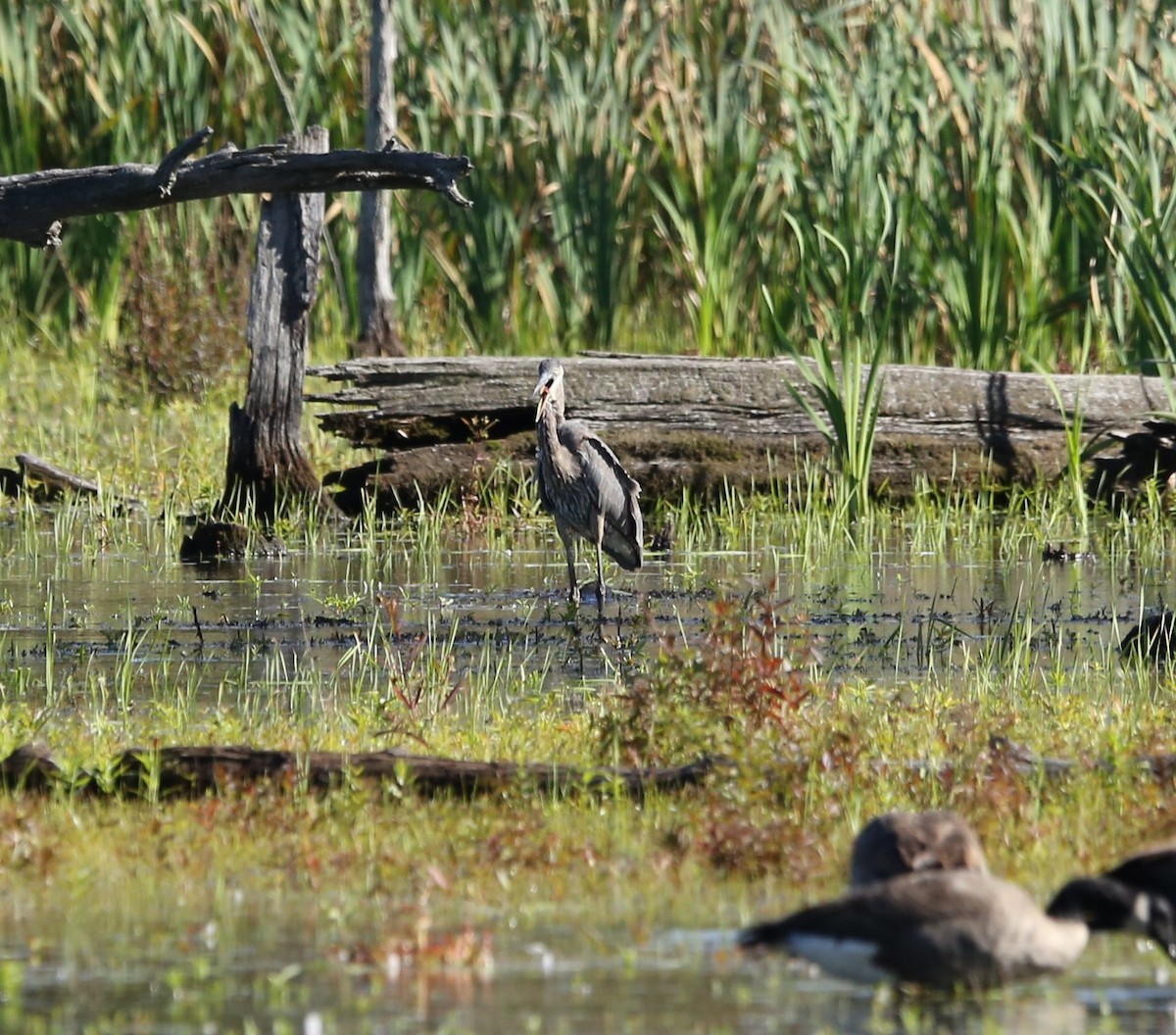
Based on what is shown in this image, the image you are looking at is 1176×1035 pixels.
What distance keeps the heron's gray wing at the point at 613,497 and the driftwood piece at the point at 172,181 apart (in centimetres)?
245

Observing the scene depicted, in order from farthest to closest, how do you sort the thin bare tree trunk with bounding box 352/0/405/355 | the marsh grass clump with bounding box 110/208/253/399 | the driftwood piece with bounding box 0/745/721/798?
1. the marsh grass clump with bounding box 110/208/253/399
2. the thin bare tree trunk with bounding box 352/0/405/355
3. the driftwood piece with bounding box 0/745/721/798

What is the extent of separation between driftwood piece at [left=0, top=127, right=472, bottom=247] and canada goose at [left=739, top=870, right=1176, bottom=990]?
3993 millimetres

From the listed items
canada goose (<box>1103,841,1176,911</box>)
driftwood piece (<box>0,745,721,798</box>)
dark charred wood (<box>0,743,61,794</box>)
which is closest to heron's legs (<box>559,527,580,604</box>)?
driftwood piece (<box>0,745,721,798</box>)

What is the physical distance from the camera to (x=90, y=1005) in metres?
3.93

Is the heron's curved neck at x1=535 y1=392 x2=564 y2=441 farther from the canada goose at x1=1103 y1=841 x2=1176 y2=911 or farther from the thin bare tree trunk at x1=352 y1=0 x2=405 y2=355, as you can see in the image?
the canada goose at x1=1103 y1=841 x2=1176 y2=911

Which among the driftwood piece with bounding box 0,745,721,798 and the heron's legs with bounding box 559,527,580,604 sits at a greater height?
the heron's legs with bounding box 559,527,580,604

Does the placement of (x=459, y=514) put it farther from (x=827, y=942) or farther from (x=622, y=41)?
(x=827, y=942)

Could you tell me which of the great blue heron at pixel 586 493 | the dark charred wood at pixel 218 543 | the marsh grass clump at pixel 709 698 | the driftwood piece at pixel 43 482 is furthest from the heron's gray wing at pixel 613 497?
the marsh grass clump at pixel 709 698

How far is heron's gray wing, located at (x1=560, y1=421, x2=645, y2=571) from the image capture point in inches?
383

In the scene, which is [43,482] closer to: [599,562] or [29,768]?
[599,562]

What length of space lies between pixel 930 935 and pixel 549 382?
661 cm

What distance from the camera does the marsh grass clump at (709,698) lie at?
5.71 metres

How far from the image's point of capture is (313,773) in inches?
215

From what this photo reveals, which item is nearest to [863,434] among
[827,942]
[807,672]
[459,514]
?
[459,514]
